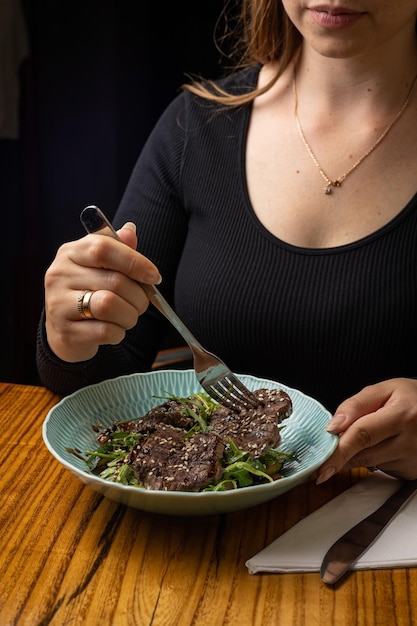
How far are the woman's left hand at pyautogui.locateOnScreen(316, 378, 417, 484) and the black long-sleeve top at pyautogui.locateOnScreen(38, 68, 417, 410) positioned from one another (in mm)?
355

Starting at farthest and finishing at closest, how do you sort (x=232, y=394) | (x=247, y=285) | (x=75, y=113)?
(x=75, y=113)
(x=247, y=285)
(x=232, y=394)

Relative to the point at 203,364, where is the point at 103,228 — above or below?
above

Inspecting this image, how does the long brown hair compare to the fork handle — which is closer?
the fork handle

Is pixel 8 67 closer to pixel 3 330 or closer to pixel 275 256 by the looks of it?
pixel 3 330

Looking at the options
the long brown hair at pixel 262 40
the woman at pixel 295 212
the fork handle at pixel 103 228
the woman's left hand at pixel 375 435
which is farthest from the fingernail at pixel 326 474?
the long brown hair at pixel 262 40

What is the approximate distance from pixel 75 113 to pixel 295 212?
223 centimetres

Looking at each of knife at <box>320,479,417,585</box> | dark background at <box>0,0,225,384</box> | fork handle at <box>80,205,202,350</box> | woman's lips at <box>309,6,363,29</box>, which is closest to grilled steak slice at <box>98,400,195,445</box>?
fork handle at <box>80,205,202,350</box>

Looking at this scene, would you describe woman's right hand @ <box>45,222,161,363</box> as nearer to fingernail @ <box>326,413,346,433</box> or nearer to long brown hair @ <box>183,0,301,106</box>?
fingernail @ <box>326,413,346,433</box>

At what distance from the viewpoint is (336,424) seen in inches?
41.1

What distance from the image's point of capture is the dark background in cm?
337

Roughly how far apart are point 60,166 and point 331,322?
2403mm

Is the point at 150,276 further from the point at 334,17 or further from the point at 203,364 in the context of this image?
the point at 334,17

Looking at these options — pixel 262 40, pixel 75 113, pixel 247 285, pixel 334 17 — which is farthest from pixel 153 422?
pixel 75 113

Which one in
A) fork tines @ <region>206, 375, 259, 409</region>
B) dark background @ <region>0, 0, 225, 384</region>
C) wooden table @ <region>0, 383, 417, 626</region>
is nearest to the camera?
wooden table @ <region>0, 383, 417, 626</region>
